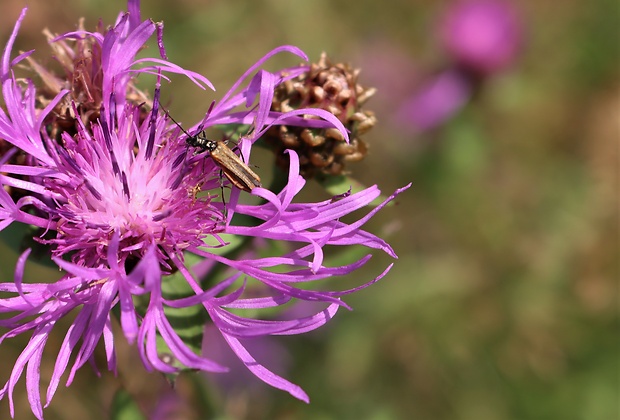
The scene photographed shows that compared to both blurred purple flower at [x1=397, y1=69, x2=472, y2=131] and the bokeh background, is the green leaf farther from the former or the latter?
blurred purple flower at [x1=397, y1=69, x2=472, y2=131]

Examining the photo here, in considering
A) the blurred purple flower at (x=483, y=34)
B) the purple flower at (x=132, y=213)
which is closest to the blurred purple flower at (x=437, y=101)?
the blurred purple flower at (x=483, y=34)

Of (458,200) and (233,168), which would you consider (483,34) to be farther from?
(233,168)

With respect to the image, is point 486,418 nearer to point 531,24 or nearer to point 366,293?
point 366,293

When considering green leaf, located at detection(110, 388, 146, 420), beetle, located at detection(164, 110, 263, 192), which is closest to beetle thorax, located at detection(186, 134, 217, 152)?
beetle, located at detection(164, 110, 263, 192)

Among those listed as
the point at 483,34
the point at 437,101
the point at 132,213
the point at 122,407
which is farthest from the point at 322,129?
the point at 483,34

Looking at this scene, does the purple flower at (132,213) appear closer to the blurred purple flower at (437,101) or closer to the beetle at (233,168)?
the beetle at (233,168)

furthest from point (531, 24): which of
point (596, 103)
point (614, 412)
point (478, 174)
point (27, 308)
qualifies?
point (27, 308)
